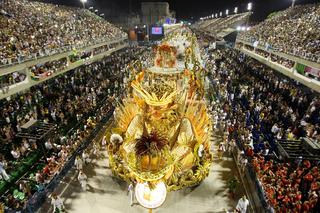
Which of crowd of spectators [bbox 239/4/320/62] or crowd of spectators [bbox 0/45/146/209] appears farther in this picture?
crowd of spectators [bbox 239/4/320/62]

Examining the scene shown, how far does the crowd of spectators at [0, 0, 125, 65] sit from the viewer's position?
64.6 ft

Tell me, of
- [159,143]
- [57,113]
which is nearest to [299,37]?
[57,113]

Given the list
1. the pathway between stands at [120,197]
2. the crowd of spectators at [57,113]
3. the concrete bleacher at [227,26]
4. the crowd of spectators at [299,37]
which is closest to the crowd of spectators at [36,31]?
the crowd of spectators at [57,113]

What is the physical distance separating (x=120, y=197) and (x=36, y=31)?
23.5m

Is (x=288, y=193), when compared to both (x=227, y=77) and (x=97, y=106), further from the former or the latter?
(x=227, y=77)

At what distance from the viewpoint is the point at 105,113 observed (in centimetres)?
1562

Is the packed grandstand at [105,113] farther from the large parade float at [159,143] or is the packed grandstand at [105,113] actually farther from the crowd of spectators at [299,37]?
the large parade float at [159,143]

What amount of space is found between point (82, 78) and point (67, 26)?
556 inches

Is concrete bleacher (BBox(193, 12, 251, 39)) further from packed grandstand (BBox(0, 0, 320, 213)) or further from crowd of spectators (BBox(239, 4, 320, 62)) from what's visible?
packed grandstand (BBox(0, 0, 320, 213))

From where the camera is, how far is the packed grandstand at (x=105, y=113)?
9281mm

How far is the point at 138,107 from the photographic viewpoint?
8500mm

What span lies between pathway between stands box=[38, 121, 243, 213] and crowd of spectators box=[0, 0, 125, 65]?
11.2m

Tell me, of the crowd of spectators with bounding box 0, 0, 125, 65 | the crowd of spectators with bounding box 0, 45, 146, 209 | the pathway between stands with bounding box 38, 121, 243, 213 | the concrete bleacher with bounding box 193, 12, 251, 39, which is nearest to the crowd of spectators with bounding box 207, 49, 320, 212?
the pathway between stands with bounding box 38, 121, 243, 213

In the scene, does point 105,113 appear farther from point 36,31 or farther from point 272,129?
point 36,31
